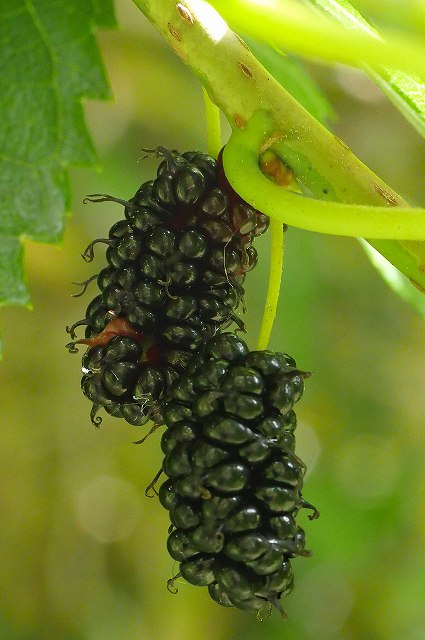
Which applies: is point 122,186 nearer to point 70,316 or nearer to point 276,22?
point 70,316

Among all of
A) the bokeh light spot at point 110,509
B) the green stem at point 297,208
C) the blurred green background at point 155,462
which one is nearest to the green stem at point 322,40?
the green stem at point 297,208

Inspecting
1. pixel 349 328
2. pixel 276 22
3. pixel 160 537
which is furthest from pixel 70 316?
pixel 276 22

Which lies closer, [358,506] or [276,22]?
[276,22]

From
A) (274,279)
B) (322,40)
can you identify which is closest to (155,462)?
(274,279)

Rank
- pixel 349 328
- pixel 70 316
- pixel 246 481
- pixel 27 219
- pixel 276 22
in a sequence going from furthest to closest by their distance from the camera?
pixel 349 328, pixel 70 316, pixel 27 219, pixel 246 481, pixel 276 22

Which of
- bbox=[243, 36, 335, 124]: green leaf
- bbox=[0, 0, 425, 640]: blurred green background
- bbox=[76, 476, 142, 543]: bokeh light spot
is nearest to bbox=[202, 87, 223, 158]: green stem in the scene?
bbox=[243, 36, 335, 124]: green leaf

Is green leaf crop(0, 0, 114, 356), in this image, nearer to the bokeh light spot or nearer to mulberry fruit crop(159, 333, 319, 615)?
mulberry fruit crop(159, 333, 319, 615)

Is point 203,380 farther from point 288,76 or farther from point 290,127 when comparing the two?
point 288,76
